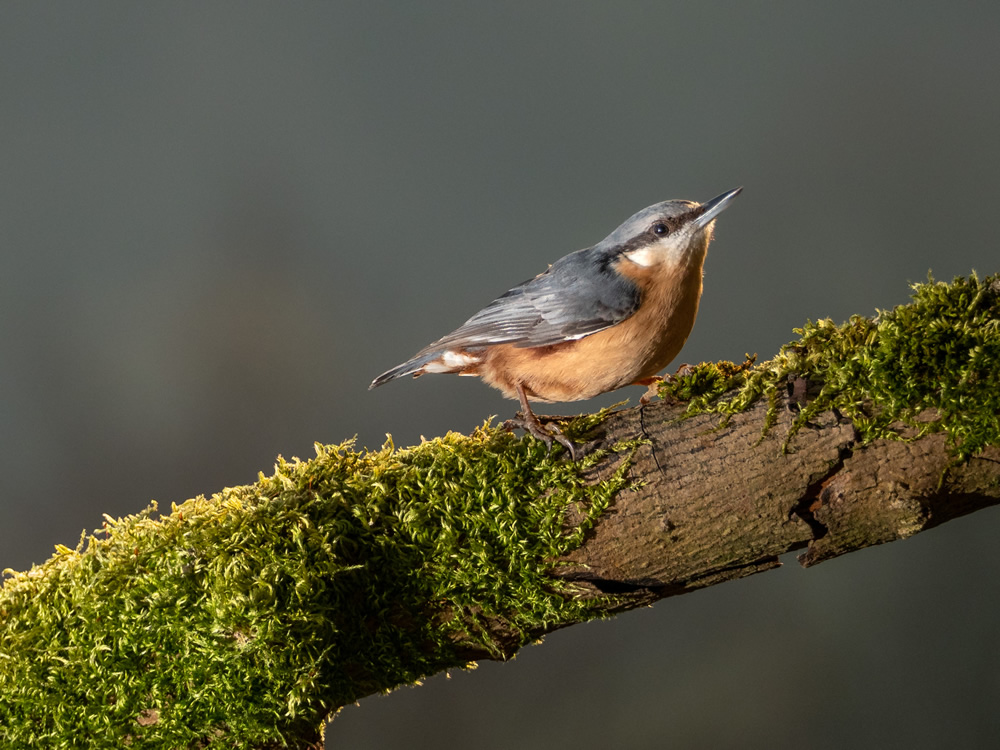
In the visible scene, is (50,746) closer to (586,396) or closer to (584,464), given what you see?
(584,464)

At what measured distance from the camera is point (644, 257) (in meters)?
2.97

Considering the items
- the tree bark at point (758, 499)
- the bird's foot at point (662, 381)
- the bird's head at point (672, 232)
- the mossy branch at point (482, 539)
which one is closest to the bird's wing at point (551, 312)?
the bird's head at point (672, 232)

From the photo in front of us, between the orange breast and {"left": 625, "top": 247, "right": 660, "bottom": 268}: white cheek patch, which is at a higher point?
{"left": 625, "top": 247, "right": 660, "bottom": 268}: white cheek patch

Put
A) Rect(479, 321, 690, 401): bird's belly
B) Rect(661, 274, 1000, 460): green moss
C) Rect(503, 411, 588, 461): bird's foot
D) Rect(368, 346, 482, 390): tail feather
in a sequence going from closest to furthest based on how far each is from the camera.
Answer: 1. Rect(661, 274, 1000, 460): green moss
2. Rect(503, 411, 588, 461): bird's foot
3. Rect(479, 321, 690, 401): bird's belly
4. Rect(368, 346, 482, 390): tail feather

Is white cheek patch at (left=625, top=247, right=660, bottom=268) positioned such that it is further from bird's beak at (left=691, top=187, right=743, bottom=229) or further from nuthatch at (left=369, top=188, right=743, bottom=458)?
bird's beak at (left=691, top=187, right=743, bottom=229)

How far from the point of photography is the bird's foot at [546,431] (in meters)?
2.61

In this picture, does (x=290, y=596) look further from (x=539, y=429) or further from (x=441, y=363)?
(x=441, y=363)

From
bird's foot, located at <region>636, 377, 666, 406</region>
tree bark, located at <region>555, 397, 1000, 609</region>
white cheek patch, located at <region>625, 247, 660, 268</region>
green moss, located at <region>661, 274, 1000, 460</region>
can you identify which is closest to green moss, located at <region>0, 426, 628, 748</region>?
tree bark, located at <region>555, 397, 1000, 609</region>

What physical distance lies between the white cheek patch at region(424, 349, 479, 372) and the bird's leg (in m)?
0.36

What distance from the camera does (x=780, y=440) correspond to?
2.42 m

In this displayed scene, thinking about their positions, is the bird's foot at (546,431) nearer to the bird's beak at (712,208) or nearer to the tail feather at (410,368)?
the tail feather at (410,368)

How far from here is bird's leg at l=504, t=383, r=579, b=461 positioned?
262cm

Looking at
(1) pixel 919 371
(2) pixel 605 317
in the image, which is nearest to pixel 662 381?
(2) pixel 605 317

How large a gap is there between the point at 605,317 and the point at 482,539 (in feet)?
2.96
